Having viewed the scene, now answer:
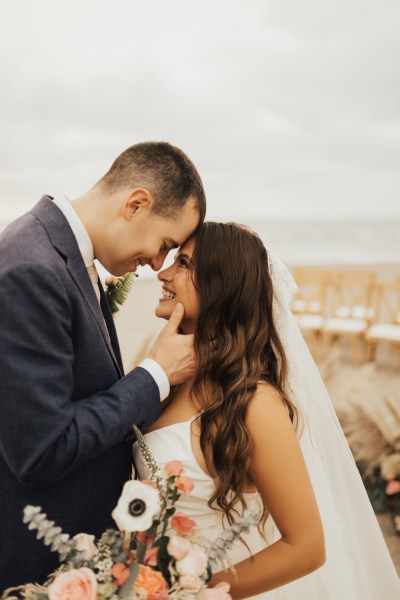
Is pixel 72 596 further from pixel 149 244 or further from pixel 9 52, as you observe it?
pixel 9 52

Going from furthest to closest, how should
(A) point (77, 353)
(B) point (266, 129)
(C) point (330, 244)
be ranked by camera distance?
(B) point (266, 129) → (C) point (330, 244) → (A) point (77, 353)

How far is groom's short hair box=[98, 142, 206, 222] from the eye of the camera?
78.5 inches

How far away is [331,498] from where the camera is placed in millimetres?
2387

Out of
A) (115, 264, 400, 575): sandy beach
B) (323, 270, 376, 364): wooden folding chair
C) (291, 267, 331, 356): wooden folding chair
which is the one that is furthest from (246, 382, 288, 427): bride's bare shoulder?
(323, 270, 376, 364): wooden folding chair

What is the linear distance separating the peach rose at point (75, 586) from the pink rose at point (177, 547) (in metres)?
0.19

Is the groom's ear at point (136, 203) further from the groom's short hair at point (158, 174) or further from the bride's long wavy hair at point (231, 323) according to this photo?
the bride's long wavy hair at point (231, 323)

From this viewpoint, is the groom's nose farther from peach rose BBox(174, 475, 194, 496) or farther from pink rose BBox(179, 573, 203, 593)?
pink rose BBox(179, 573, 203, 593)

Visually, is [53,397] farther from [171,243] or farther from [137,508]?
[171,243]

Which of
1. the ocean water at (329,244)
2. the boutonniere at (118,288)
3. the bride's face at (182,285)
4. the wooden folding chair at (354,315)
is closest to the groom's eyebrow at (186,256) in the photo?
the bride's face at (182,285)

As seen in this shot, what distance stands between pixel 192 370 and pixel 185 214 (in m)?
0.61

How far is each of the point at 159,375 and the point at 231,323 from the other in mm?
560

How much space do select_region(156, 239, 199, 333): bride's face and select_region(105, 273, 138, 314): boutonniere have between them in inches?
8.8

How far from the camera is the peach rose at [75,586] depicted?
1183 millimetres

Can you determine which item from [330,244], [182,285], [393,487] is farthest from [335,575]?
[330,244]
